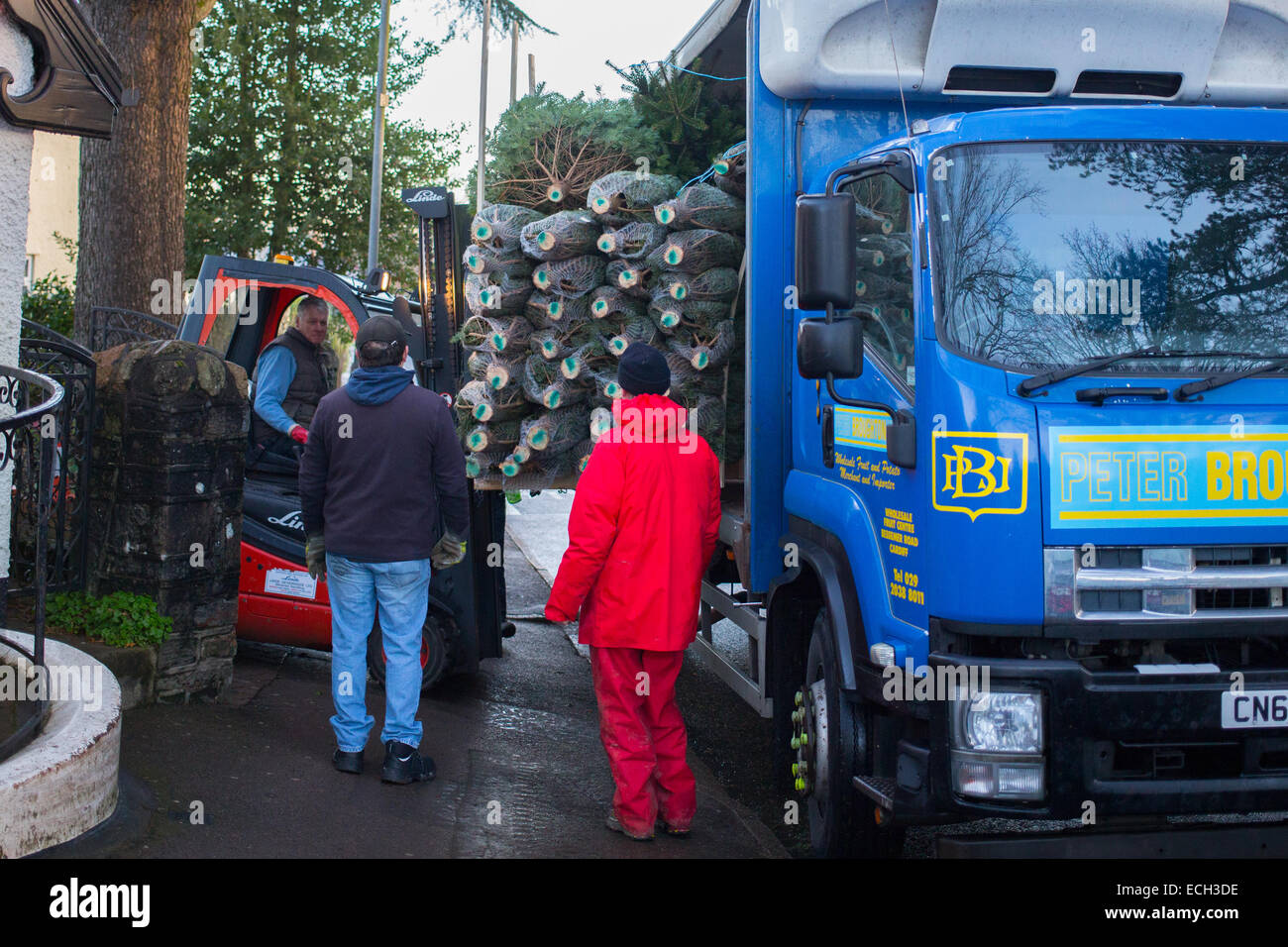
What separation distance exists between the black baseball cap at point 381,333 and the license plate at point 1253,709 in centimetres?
360

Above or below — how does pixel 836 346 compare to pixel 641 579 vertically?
above

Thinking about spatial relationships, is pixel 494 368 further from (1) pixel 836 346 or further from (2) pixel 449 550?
(1) pixel 836 346

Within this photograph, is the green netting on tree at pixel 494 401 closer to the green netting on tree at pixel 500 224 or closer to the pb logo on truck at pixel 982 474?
the green netting on tree at pixel 500 224

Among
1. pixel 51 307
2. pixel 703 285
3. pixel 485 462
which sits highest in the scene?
pixel 51 307

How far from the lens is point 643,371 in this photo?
210 inches

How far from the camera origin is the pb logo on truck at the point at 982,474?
3799 millimetres

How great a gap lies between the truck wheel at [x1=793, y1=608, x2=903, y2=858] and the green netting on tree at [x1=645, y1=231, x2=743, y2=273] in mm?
2003

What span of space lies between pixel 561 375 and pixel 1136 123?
3217mm

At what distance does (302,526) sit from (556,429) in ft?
5.49

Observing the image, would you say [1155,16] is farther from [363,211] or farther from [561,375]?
[363,211]

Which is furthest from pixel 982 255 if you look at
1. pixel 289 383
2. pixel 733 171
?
pixel 289 383

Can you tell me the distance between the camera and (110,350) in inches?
247

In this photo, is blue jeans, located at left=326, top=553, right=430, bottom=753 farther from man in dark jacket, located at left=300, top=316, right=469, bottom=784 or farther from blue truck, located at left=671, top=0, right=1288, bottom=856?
blue truck, located at left=671, top=0, right=1288, bottom=856

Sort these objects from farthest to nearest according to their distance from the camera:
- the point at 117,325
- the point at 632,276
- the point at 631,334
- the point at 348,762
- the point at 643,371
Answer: the point at 117,325, the point at 631,334, the point at 632,276, the point at 348,762, the point at 643,371
